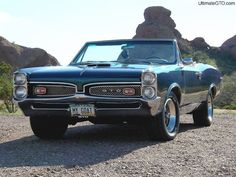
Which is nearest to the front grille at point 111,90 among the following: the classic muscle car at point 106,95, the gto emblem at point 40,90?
the classic muscle car at point 106,95

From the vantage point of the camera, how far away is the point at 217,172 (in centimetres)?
522

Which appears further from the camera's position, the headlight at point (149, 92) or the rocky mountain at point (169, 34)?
the rocky mountain at point (169, 34)

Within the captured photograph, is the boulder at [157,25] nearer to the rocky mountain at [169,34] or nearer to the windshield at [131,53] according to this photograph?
the rocky mountain at [169,34]

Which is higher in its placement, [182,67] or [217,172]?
[182,67]

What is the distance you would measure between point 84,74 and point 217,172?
2.45m

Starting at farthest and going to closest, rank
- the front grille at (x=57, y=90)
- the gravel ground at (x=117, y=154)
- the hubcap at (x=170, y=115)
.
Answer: the hubcap at (x=170, y=115) → the front grille at (x=57, y=90) → the gravel ground at (x=117, y=154)

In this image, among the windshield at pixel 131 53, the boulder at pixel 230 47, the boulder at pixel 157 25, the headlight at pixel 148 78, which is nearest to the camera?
the headlight at pixel 148 78

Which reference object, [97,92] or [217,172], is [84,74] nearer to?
[97,92]

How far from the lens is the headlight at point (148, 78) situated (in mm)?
6781

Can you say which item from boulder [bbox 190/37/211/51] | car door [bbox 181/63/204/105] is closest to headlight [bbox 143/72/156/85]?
car door [bbox 181/63/204/105]

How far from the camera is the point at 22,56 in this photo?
10600cm

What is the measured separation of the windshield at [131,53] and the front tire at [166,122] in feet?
2.47

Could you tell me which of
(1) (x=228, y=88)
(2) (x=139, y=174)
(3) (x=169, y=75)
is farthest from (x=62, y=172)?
(1) (x=228, y=88)

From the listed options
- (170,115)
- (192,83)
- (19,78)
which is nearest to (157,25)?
(192,83)
